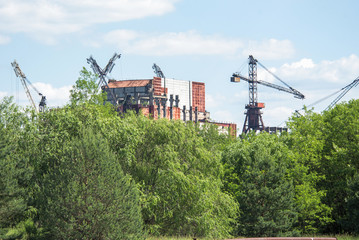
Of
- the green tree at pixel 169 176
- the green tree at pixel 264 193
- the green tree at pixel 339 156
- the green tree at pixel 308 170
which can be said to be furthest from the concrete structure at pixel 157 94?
the green tree at pixel 169 176

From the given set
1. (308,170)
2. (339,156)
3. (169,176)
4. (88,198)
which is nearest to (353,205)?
(339,156)

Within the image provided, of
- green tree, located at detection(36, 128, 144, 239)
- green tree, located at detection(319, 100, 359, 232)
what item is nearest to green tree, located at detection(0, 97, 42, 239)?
green tree, located at detection(36, 128, 144, 239)

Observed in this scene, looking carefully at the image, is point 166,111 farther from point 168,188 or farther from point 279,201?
point 168,188

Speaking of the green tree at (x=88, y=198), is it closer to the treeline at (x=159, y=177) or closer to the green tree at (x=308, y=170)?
the treeline at (x=159, y=177)

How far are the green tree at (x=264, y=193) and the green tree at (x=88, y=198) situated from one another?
23341 millimetres

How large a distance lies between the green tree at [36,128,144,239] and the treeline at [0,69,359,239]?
0.06 metres

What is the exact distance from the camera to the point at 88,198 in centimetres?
2973

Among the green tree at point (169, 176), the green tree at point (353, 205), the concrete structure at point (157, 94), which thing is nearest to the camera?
the green tree at point (169, 176)

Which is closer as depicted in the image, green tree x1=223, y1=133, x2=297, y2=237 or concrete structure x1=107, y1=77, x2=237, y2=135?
green tree x1=223, y1=133, x2=297, y2=237

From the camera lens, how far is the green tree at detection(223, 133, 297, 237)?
172 feet

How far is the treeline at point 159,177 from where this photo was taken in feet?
101

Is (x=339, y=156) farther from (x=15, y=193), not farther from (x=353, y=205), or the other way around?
(x=15, y=193)

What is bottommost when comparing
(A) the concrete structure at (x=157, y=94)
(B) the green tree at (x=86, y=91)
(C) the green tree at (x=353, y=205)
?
(C) the green tree at (x=353, y=205)

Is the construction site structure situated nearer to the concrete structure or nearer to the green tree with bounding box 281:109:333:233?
the concrete structure
